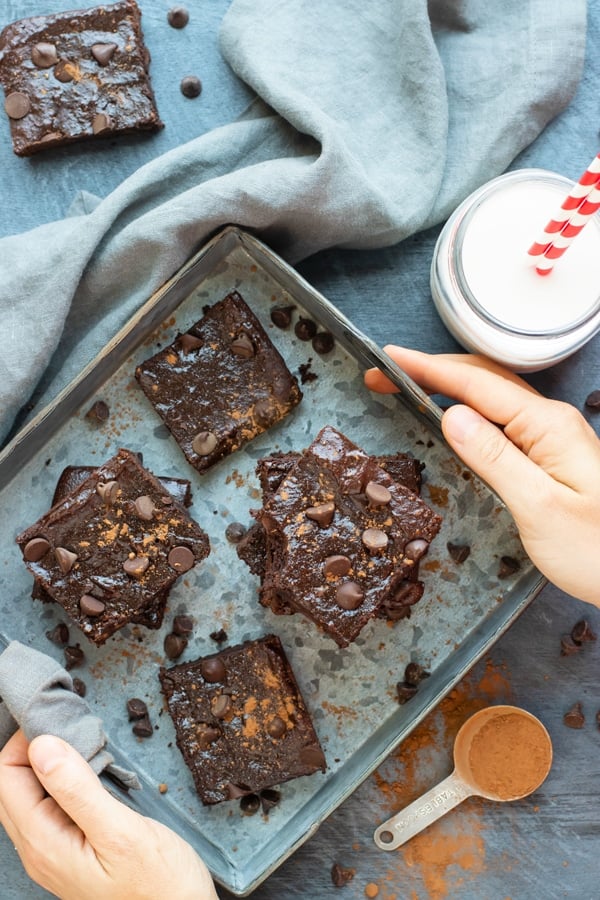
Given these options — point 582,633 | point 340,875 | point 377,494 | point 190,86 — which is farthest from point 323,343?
point 340,875

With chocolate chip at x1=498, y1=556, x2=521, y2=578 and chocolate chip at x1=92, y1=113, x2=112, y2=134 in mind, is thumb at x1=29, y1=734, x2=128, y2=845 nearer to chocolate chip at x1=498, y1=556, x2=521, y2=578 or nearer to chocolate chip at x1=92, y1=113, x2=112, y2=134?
chocolate chip at x1=498, y1=556, x2=521, y2=578

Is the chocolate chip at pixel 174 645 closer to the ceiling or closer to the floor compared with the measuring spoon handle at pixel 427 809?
closer to the ceiling

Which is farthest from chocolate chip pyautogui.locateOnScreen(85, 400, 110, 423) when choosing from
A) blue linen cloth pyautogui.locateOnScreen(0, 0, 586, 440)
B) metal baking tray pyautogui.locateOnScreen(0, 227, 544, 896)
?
blue linen cloth pyautogui.locateOnScreen(0, 0, 586, 440)

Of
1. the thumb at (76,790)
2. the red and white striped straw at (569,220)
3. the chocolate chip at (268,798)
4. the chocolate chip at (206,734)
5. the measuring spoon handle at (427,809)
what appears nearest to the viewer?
the red and white striped straw at (569,220)

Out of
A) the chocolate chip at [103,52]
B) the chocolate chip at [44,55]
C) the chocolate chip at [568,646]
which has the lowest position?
the chocolate chip at [568,646]

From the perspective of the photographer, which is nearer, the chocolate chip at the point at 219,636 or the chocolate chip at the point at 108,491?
the chocolate chip at the point at 108,491

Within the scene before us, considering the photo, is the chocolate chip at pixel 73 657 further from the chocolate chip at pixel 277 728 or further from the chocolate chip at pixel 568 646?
the chocolate chip at pixel 568 646

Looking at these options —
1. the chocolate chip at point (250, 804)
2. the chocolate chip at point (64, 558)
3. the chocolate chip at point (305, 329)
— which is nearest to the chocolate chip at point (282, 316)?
the chocolate chip at point (305, 329)

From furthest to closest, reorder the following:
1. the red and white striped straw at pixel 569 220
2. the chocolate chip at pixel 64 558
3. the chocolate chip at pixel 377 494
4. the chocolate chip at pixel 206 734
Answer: the chocolate chip at pixel 206 734 < the chocolate chip at pixel 64 558 < the chocolate chip at pixel 377 494 < the red and white striped straw at pixel 569 220
